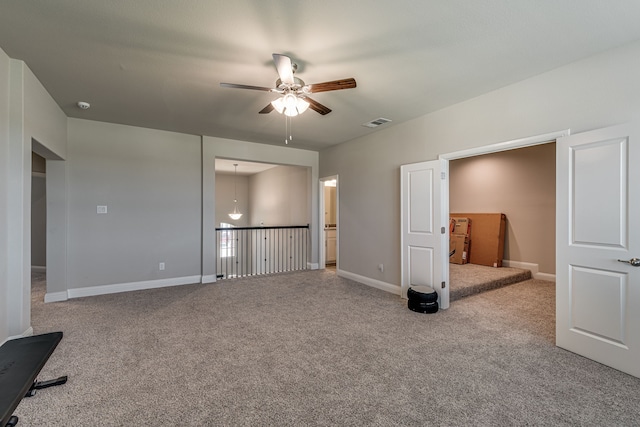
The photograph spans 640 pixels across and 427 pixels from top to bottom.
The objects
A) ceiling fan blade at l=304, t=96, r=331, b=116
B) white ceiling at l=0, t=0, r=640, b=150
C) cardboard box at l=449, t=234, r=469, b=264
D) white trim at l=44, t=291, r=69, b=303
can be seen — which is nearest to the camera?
white ceiling at l=0, t=0, r=640, b=150

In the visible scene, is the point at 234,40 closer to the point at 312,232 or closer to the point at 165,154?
the point at 165,154

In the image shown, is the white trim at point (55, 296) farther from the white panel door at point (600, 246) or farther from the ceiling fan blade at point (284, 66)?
the white panel door at point (600, 246)

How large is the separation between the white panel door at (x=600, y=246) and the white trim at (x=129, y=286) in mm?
5228

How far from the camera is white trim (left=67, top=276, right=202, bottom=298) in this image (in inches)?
170

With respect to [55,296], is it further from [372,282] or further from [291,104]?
[372,282]

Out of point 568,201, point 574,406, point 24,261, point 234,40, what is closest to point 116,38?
point 234,40

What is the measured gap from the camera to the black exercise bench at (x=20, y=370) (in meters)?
1.55

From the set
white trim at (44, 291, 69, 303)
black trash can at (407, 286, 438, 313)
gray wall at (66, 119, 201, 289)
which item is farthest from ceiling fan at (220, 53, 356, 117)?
white trim at (44, 291, 69, 303)

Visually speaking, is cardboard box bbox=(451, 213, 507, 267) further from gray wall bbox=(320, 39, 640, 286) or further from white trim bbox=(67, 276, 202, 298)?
white trim bbox=(67, 276, 202, 298)

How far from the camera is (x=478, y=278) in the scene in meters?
4.75

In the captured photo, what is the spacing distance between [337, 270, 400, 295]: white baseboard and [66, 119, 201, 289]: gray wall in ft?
9.17

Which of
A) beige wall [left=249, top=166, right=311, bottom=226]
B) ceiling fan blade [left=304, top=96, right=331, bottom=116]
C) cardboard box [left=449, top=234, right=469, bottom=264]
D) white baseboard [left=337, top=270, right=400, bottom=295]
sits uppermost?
ceiling fan blade [left=304, top=96, right=331, bottom=116]

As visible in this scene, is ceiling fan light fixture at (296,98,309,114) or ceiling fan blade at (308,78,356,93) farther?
ceiling fan light fixture at (296,98,309,114)

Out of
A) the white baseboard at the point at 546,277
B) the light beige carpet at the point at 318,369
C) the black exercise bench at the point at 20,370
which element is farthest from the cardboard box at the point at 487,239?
the black exercise bench at the point at 20,370
